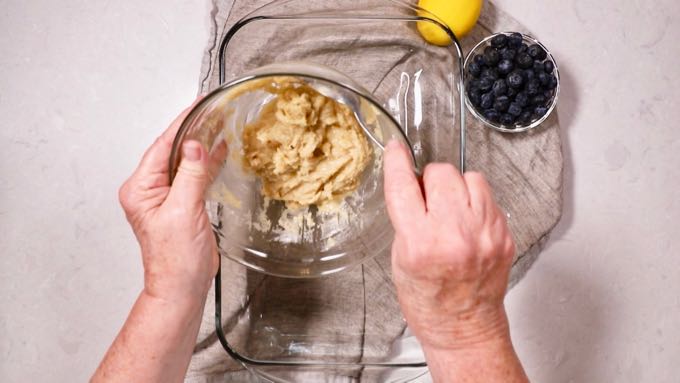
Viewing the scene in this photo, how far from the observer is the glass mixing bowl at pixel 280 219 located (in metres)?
0.71

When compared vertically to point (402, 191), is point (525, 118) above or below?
below

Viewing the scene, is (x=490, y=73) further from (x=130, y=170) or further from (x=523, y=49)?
(x=130, y=170)

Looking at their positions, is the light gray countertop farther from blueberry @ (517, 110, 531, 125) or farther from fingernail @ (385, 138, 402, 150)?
fingernail @ (385, 138, 402, 150)

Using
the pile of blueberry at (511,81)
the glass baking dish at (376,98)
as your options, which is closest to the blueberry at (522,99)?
the pile of blueberry at (511,81)

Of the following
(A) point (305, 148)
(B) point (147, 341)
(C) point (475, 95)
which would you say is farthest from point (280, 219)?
(C) point (475, 95)

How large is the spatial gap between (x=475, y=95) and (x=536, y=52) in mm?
107

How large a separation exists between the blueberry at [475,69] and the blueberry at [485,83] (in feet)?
0.05

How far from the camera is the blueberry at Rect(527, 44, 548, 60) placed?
0.83 meters

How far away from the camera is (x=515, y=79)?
0.81 m

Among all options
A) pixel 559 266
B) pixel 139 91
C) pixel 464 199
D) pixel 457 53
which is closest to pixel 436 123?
pixel 457 53

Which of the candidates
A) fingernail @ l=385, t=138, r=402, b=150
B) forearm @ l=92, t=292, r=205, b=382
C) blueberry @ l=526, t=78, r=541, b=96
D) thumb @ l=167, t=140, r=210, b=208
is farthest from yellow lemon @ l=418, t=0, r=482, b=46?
forearm @ l=92, t=292, r=205, b=382

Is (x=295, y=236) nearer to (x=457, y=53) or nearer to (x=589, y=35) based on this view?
(x=457, y=53)

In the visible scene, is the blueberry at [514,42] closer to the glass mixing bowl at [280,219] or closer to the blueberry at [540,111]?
the blueberry at [540,111]

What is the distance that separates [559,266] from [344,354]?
0.38 meters
